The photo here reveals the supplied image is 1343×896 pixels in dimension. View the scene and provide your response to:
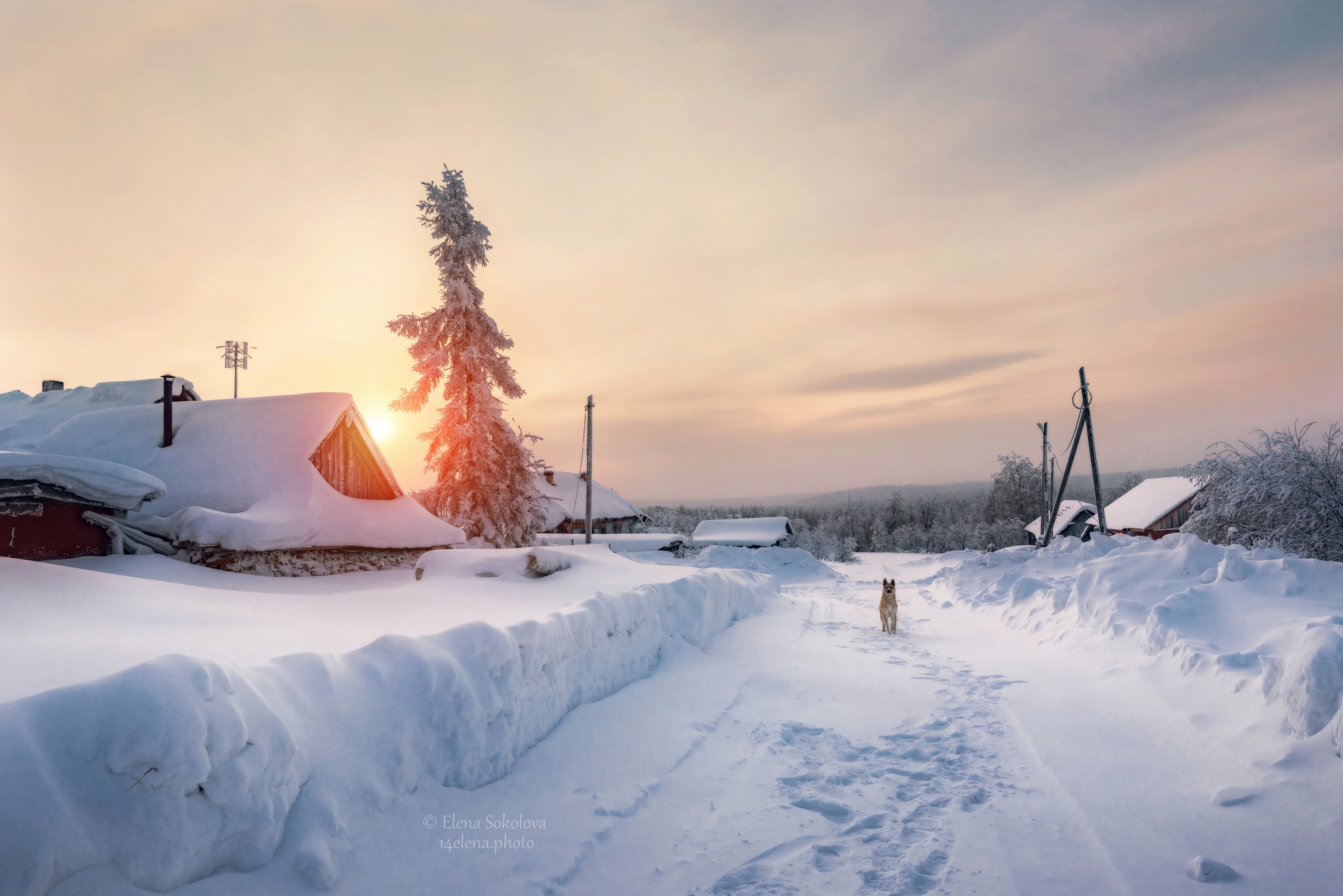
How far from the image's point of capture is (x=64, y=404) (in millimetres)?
27031

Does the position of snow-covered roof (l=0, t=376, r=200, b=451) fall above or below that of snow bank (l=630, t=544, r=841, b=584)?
above

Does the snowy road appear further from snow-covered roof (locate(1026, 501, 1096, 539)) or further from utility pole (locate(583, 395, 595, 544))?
snow-covered roof (locate(1026, 501, 1096, 539))

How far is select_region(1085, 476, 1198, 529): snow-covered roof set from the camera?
98.8 ft

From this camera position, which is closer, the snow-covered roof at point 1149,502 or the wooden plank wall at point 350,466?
the wooden plank wall at point 350,466

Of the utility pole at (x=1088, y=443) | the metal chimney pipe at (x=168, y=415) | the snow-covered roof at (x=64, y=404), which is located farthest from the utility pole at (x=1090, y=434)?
the snow-covered roof at (x=64, y=404)

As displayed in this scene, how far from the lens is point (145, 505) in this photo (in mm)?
12891

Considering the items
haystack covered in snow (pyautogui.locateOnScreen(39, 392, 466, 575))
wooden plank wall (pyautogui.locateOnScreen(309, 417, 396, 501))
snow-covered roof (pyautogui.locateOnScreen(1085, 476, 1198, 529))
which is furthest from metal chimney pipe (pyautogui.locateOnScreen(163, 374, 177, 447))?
snow-covered roof (pyautogui.locateOnScreen(1085, 476, 1198, 529))

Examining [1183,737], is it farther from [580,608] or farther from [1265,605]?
[580,608]

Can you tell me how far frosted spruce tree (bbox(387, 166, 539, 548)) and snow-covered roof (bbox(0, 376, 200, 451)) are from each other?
10251 mm

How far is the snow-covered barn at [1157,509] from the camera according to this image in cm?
3003

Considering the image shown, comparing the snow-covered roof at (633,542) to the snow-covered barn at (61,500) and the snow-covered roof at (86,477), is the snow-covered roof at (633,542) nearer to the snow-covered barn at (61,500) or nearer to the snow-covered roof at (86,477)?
the snow-covered barn at (61,500)

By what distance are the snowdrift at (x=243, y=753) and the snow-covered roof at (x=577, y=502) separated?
37.1 meters

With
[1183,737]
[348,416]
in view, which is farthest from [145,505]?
[1183,737]

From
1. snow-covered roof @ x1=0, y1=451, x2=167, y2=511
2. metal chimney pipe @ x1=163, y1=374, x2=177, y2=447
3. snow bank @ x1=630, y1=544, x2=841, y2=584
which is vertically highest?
metal chimney pipe @ x1=163, y1=374, x2=177, y2=447
